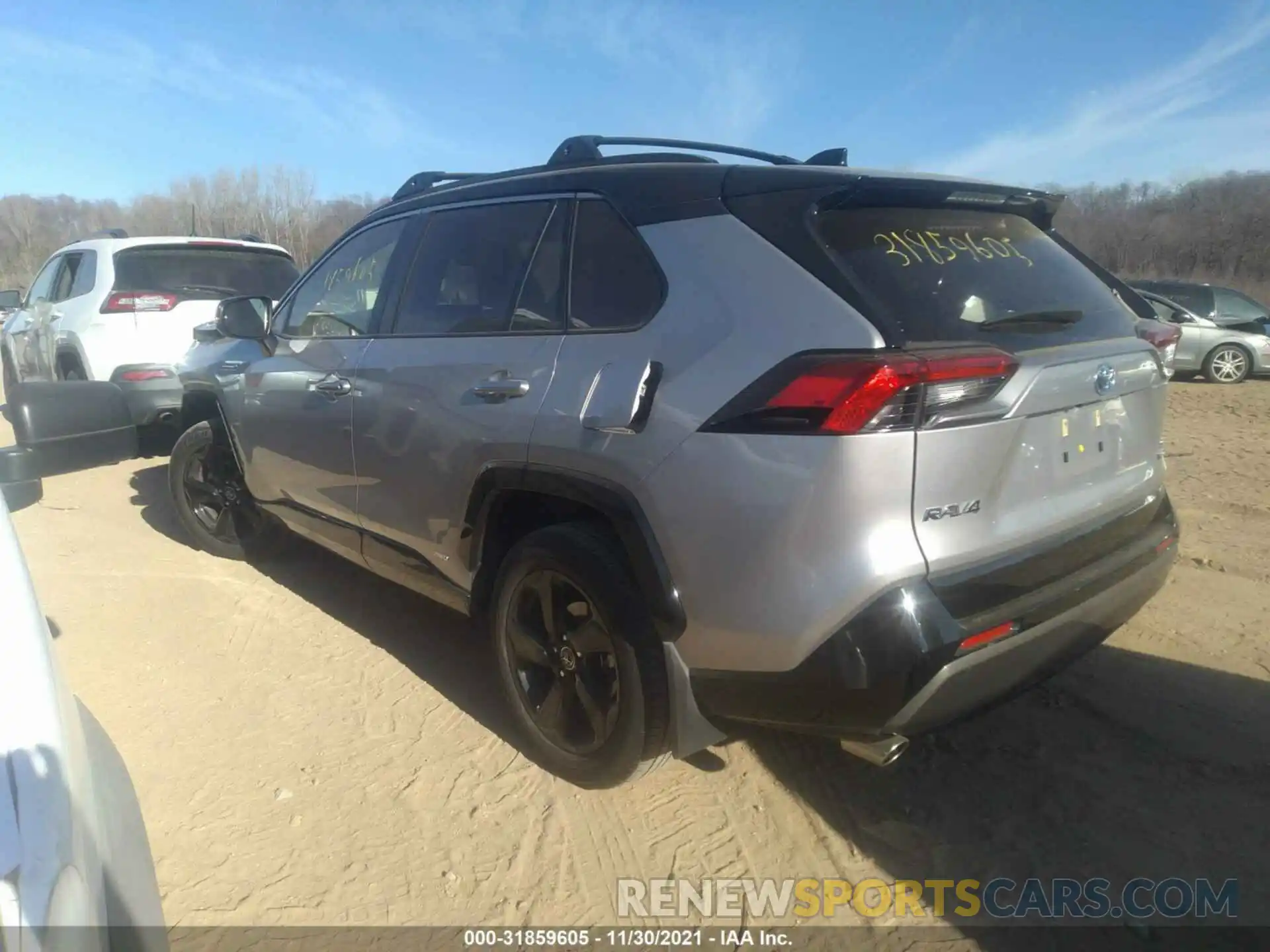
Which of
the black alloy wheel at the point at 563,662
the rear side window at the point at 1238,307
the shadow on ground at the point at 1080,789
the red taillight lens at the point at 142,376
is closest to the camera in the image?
the shadow on ground at the point at 1080,789

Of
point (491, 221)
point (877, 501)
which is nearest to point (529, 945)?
point (877, 501)

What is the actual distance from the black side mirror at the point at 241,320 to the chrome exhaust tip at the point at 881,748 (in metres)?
3.34

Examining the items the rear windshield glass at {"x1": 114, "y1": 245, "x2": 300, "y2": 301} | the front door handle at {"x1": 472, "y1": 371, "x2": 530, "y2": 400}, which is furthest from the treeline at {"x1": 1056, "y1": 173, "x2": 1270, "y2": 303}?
the front door handle at {"x1": 472, "y1": 371, "x2": 530, "y2": 400}

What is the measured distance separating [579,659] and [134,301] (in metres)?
5.84

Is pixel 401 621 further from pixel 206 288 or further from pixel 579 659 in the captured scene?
pixel 206 288

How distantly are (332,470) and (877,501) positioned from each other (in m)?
2.55

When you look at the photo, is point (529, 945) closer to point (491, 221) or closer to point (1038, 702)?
point (1038, 702)

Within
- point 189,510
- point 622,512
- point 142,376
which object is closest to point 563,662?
point 622,512

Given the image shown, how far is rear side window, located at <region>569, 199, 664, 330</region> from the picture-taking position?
2.48 m

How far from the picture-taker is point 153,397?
626 centimetres

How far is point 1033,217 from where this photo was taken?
278 cm

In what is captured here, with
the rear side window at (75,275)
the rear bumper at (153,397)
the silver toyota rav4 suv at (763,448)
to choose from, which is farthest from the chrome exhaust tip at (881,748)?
the rear side window at (75,275)

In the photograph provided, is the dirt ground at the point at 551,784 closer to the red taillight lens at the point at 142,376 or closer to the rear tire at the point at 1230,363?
the red taillight lens at the point at 142,376

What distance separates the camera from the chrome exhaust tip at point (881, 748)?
225cm
